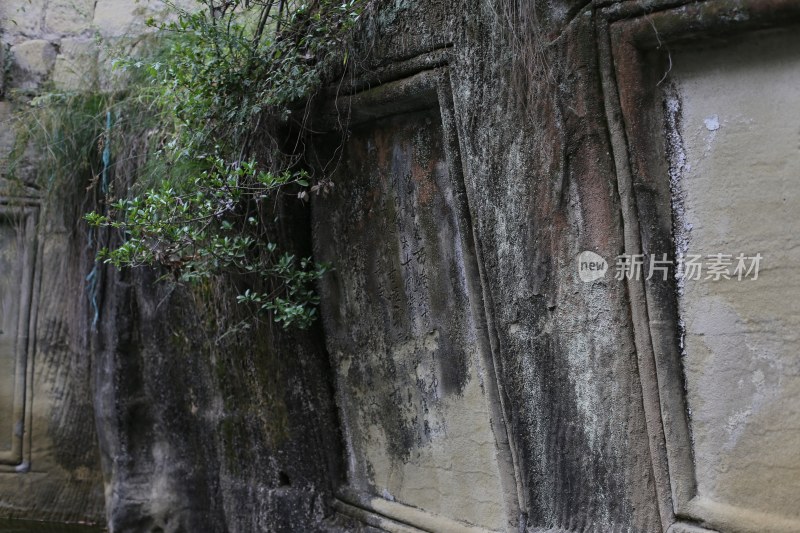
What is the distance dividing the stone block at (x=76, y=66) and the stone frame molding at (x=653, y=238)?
271 centimetres

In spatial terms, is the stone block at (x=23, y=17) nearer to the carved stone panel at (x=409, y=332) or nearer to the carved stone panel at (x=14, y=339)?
the carved stone panel at (x=14, y=339)

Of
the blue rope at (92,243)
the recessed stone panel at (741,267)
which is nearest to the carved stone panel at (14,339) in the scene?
the blue rope at (92,243)

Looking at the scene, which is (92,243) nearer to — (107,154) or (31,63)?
(107,154)

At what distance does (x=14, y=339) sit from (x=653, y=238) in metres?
3.68

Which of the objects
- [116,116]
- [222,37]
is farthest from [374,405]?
[116,116]

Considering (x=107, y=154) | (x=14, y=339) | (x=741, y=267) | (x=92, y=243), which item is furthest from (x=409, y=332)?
(x=14, y=339)

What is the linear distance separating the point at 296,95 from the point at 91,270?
188 cm

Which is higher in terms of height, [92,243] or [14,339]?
[92,243]

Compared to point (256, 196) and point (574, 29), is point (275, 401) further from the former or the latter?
point (574, 29)

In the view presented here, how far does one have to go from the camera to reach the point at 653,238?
2061 millimetres

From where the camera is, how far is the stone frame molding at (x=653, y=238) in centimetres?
199

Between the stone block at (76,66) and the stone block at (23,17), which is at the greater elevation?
the stone block at (23,17)

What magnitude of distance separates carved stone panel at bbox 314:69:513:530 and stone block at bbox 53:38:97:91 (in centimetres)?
157

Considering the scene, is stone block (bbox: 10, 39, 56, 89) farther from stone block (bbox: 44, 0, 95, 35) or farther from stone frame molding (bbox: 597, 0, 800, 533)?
stone frame molding (bbox: 597, 0, 800, 533)
